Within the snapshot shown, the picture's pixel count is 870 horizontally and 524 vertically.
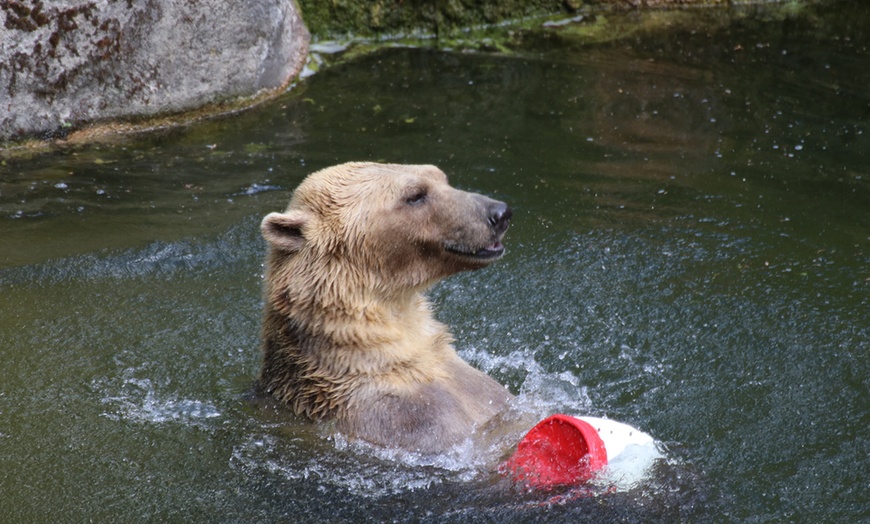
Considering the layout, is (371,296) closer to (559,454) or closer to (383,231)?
(383,231)

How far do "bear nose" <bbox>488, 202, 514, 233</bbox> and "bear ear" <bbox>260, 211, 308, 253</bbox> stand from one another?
0.91m

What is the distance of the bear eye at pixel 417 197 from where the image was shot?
4.89 meters

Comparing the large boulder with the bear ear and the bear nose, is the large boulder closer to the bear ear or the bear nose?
the bear ear

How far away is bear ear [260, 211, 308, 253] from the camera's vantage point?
15.5 ft

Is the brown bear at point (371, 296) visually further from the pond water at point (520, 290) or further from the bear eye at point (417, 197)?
the pond water at point (520, 290)

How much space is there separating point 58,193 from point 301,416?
433 cm

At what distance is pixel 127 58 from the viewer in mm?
9375

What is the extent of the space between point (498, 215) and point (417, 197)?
428mm

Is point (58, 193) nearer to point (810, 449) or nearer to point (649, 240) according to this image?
point (649, 240)

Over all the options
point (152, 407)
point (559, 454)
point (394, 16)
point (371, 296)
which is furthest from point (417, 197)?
point (394, 16)

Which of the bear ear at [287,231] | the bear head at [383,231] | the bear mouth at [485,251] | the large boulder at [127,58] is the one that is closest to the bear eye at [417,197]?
the bear head at [383,231]

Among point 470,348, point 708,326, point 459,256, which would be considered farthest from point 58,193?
point 708,326

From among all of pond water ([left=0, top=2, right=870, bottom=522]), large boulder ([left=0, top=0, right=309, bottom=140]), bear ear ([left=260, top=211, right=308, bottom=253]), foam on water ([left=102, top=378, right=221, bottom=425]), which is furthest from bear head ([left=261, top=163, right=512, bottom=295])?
→ large boulder ([left=0, top=0, right=309, bottom=140])

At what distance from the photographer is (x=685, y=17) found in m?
12.6
